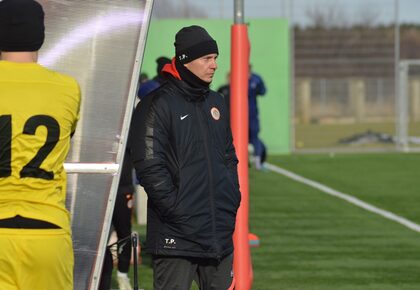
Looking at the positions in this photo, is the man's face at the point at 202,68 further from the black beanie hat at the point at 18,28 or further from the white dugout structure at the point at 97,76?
the black beanie hat at the point at 18,28

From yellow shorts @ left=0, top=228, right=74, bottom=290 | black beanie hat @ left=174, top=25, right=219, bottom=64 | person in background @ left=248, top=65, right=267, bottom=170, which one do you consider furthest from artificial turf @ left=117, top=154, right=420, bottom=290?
yellow shorts @ left=0, top=228, right=74, bottom=290

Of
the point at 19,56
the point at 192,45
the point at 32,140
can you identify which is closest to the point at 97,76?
the point at 192,45

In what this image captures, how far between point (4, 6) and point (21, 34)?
5.3 inches

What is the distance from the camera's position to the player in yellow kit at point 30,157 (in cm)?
443

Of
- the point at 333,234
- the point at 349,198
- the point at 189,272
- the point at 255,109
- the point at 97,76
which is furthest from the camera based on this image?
the point at 255,109

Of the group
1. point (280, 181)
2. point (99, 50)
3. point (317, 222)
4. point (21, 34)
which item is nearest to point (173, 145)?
point (99, 50)

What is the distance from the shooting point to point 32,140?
14.6 feet

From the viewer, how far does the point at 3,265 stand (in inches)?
174

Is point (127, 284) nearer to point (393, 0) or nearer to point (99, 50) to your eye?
point (99, 50)

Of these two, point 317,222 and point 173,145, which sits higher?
point 173,145

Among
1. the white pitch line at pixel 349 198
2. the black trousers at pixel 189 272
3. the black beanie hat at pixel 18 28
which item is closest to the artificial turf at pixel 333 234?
the white pitch line at pixel 349 198

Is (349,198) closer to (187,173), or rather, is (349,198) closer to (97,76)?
(97,76)

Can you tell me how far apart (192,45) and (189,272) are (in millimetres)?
1214

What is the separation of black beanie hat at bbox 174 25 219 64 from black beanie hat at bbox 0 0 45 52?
164cm
